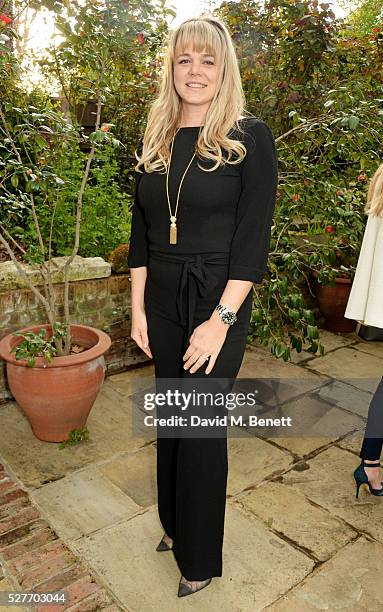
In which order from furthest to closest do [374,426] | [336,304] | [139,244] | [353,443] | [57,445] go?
[336,304]
[353,443]
[57,445]
[374,426]
[139,244]

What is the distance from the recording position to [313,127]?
3.22 m

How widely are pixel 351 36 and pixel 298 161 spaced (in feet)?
9.57

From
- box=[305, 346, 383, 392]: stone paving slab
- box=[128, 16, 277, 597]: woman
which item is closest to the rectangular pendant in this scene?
box=[128, 16, 277, 597]: woman

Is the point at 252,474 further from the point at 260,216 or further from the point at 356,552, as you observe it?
the point at 260,216

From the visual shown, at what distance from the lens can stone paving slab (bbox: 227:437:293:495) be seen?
2776 millimetres

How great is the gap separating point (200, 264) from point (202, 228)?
118 mm

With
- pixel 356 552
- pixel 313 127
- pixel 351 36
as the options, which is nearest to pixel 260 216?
pixel 356 552

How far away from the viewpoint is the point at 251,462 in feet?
9.70

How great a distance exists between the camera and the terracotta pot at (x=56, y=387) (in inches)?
115

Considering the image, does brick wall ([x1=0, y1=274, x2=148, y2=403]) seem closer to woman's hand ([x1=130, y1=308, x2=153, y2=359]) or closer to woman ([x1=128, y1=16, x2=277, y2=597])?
woman's hand ([x1=130, y1=308, x2=153, y2=359])

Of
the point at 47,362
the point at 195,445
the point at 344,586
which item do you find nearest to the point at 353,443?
the point at 344,586

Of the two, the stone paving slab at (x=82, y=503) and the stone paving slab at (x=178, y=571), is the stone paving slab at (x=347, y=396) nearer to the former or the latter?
the stone paving slab at (x=178, y=571)

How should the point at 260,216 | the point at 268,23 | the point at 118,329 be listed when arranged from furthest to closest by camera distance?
the point at 268,23 → the point at 118,329 → the point at 260,216

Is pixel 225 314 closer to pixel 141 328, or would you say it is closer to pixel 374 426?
pixel 141 328
